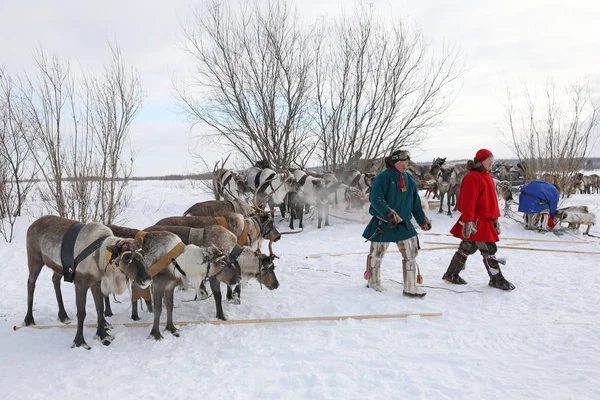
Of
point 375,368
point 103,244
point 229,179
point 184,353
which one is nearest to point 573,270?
point 375,368

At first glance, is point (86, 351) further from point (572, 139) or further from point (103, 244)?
point (572, 139)

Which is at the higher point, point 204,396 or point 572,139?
point 572,139

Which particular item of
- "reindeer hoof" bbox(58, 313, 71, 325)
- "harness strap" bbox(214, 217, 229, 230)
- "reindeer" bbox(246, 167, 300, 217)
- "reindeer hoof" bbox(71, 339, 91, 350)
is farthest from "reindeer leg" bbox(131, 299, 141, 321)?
"reindeer" bbox(246, 167, 300, 217)

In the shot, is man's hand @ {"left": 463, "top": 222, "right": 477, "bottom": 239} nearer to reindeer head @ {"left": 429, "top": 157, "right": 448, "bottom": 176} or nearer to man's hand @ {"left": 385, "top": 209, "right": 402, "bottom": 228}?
man's hand @ {"left": 385, "top": 209, "right": 402, "bottom": 228}

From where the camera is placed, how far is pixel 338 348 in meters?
4.00

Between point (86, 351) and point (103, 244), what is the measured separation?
0.99 meters

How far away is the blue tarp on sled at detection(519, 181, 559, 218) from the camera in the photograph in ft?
A: 34.6

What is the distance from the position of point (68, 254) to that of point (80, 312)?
0.58 m

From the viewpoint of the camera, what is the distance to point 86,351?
4035mm

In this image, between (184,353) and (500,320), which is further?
(500,320)

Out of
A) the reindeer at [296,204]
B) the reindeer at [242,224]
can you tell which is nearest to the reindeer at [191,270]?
the reindeer at [242,224]

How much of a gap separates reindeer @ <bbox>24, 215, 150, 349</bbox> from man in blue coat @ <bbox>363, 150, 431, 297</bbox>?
2898 millimetres

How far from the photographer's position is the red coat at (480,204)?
575 cm

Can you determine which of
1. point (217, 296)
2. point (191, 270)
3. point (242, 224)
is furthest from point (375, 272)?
point (191, 270)
